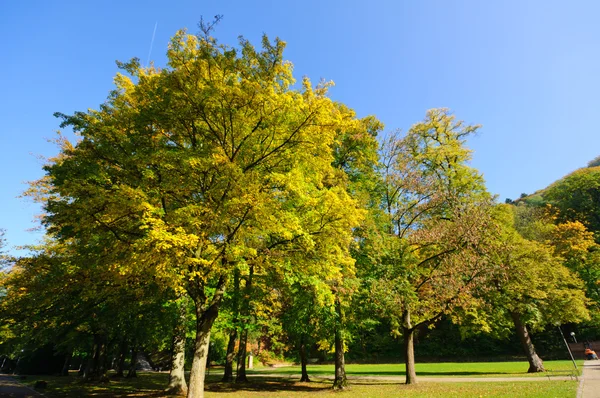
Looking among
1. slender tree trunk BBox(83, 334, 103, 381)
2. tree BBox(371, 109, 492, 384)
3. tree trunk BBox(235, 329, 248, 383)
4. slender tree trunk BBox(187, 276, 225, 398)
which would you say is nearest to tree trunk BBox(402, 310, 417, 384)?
tree BBox(371, 109, 492, 384)

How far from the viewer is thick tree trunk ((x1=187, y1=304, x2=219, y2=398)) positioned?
31.4ft

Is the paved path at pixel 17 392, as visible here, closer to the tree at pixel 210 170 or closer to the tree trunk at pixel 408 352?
the tree at pixel 210 170

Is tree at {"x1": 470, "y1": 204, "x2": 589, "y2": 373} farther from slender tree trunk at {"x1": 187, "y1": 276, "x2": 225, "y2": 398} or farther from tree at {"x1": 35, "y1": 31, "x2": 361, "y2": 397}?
slender tree trunk at {"x1": 187, "y1": 276, "x2": 225, "y2": 398}

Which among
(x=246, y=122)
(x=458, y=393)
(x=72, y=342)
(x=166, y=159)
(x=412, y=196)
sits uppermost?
Result: (x=412, y=196)

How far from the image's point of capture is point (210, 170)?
931 centimetres

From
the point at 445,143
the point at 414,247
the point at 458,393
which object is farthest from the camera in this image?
the point at 445,143

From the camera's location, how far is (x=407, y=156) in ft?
64.0

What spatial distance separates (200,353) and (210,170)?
591 cm

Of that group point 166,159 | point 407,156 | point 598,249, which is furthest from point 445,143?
point 598,249

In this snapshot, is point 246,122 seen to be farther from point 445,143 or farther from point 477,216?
point 445,143

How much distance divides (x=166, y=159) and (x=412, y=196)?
14107mm

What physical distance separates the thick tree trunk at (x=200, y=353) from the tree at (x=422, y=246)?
26.0 feet

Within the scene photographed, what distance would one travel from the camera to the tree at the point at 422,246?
15617 mm

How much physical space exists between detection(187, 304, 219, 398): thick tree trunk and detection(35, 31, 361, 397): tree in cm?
3
